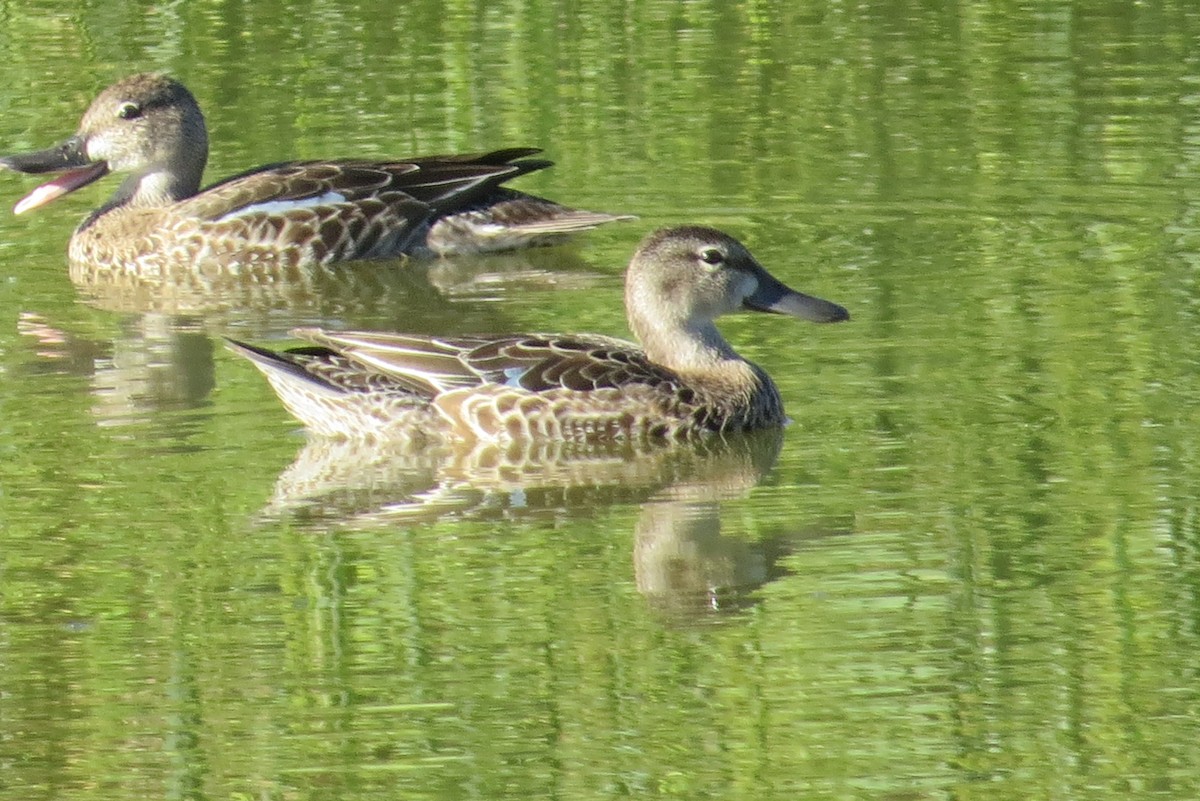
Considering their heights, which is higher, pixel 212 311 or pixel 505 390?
pixel 505 390

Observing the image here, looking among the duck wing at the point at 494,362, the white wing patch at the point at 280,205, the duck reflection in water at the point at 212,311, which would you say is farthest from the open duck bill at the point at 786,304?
the white wing patch at the point at 280,205

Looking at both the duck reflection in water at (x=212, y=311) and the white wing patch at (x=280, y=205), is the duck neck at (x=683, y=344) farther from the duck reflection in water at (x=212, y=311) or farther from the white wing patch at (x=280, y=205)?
the white wing patch at (x=280, y=205)

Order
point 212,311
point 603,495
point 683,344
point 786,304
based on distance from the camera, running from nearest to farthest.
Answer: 1. point 603,495
2. point 683,344
3. point 786,304
4. point 212,311

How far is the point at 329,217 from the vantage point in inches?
494

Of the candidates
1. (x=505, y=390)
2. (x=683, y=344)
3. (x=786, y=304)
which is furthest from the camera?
(x=786, y=304)

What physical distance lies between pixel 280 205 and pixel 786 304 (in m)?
3.80

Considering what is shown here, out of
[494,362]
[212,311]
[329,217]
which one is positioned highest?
[494,362]

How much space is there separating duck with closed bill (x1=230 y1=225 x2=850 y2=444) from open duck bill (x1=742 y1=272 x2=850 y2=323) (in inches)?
14.1

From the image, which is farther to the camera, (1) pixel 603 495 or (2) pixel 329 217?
(2) pixel 329 217

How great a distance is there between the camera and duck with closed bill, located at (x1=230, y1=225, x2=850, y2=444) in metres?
8.97

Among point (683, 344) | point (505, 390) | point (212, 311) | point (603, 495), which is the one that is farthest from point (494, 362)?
point (212, 311)

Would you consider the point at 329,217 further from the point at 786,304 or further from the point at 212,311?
the point at 786,304

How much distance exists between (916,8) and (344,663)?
11.0 meters

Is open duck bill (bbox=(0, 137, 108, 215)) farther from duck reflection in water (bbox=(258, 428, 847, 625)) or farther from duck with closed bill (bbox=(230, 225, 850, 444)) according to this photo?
duck reflection in water (bbox=(258, 428, 847, 625))
